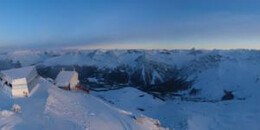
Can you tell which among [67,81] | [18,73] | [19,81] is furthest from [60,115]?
[67,81]

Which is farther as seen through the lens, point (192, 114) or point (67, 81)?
point (192, 114)

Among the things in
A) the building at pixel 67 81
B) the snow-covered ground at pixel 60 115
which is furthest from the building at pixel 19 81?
the building at pixel 67 81

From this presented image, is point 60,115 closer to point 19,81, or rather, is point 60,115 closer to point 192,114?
point 19,81

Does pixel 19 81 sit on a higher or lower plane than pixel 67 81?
higher

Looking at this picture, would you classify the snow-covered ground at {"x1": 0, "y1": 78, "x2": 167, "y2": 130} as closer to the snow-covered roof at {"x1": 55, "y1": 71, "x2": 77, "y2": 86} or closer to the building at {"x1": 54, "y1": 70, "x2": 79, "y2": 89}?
the building at {"x1": 54, "y1": 70, "x2": 79, "y2": 89}

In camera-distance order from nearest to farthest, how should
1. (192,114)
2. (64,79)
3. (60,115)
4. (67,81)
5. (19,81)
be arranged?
(60,115)
(19,81)
(67,81)
(64,79)
(192,114)

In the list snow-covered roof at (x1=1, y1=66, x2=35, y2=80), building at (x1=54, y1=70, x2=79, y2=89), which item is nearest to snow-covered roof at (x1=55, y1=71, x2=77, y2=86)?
building at (x1=54, y1=70, x2=79, y2=89)

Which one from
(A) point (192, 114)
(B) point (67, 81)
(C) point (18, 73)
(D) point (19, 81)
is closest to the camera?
(D) point (19, 81)

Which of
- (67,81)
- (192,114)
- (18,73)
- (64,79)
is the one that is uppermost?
(18,73)
